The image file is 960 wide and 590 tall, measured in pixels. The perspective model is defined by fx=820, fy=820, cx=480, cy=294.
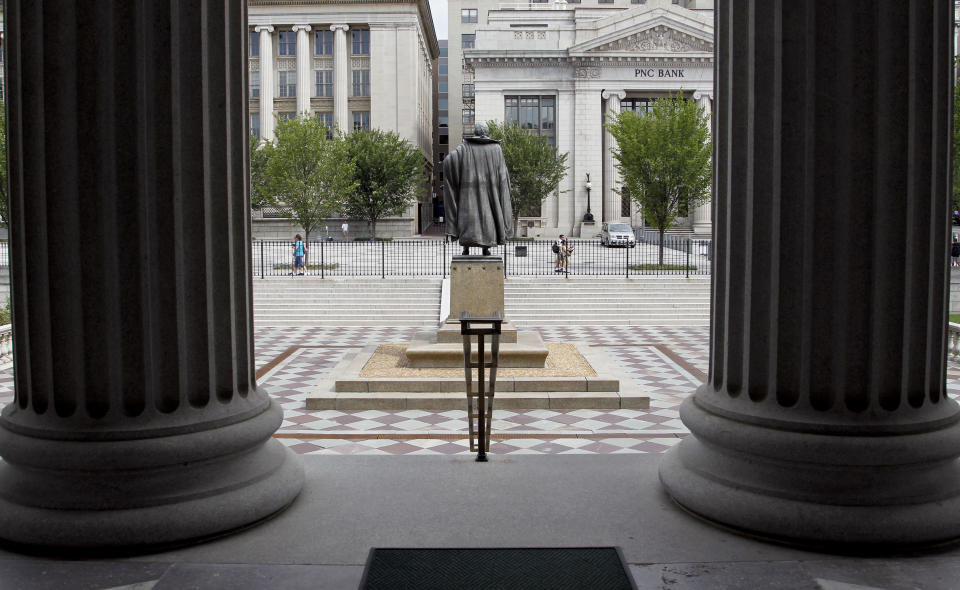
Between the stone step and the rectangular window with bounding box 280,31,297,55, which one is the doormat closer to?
the stone step

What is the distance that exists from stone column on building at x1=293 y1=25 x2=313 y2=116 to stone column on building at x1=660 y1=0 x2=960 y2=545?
6447 centimetres

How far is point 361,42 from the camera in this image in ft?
217

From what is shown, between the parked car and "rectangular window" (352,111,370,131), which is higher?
"rectangular window" (352,111,370,131)

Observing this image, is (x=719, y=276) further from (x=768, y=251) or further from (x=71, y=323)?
(x=71, y=323)

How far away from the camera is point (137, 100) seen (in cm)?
357

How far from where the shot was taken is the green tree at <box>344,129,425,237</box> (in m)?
57.4

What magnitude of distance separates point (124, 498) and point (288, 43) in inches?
2670

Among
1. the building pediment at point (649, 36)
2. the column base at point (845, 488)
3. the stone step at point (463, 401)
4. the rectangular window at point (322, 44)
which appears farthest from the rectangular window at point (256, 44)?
the column base at point (845, 488)

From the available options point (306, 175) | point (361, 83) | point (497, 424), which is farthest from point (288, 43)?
point (497, 424)

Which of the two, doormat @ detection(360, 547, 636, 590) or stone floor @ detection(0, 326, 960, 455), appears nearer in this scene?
doormat @ detection(360, 547, 636, 590)

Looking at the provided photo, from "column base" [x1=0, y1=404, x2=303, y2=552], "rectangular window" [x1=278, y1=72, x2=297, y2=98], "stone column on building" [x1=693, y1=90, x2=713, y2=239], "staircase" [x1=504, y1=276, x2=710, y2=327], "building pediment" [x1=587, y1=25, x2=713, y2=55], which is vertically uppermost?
"building pediment" [x1=587, y1=25, x2=713, y2=55]

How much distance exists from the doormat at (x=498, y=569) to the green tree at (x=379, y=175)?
54024 mm

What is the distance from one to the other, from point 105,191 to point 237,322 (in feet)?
2.80

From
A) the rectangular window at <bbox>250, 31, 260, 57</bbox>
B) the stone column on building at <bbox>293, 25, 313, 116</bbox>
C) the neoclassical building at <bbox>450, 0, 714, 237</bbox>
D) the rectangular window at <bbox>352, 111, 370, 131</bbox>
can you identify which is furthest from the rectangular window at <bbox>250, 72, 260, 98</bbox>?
the neoclassical building at <bbox>450, 0, 714, 237</bbox>
